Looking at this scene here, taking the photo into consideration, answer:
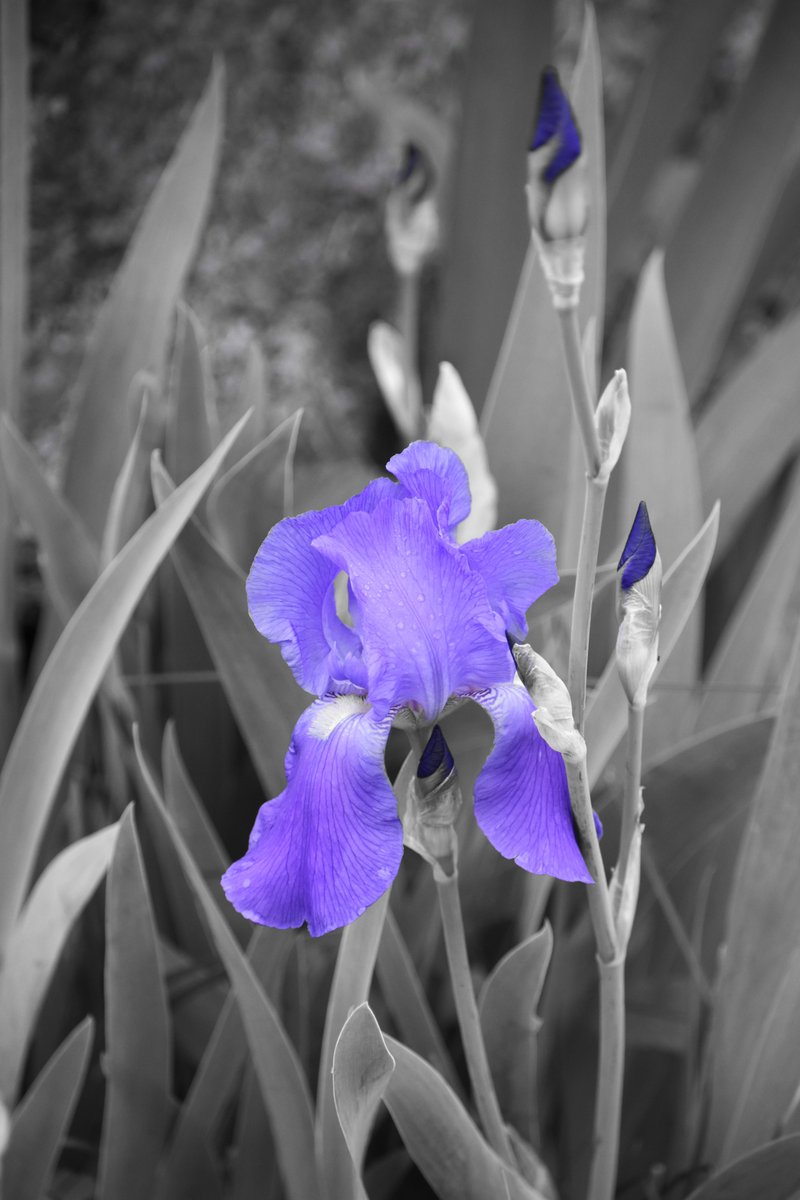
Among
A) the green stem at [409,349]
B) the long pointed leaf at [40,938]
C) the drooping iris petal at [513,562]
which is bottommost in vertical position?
the long pointed leaf at [40,938]

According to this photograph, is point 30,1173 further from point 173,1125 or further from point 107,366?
point 107,366

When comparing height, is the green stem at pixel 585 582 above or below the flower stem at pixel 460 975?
above

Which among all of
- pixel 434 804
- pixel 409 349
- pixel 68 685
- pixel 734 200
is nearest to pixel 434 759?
pixel 434 804

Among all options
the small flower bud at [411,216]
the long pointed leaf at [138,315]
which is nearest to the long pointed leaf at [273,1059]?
the long pointed leaf at [138,315]

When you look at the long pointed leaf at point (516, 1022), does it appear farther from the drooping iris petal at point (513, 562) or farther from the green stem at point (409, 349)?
the green stem at point (409, 349)

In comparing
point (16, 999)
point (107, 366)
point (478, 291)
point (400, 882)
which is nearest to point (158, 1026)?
point (16, 999)

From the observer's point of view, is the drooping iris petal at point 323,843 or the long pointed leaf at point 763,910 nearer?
the drooping iris petal at point 323,843

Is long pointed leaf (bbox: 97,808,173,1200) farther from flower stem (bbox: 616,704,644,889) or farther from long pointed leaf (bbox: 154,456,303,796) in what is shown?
flower stem (bbox: 616,704,644,889)
